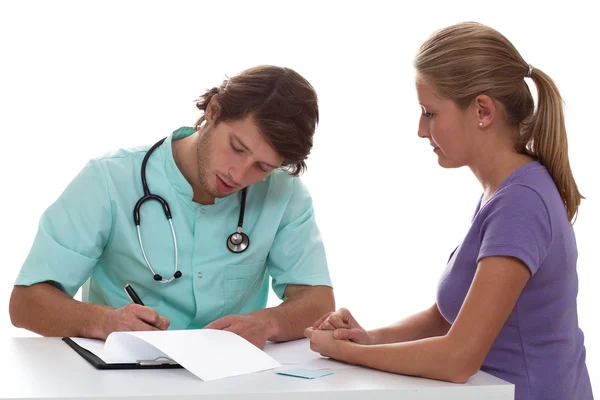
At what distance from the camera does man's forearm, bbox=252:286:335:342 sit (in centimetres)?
163

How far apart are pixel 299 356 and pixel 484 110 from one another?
572mm

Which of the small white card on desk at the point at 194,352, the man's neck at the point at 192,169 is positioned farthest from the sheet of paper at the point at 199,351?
the man's neck at the point at 192,169

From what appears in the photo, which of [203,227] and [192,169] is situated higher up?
[192,169]

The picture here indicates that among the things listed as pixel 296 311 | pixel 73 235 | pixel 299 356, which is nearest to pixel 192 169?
pixel 73 235

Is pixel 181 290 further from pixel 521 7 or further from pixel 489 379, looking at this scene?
pixel 521 7

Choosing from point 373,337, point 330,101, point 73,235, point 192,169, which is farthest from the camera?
point 330,101

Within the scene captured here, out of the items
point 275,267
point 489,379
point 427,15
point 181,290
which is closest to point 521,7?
point 427,15

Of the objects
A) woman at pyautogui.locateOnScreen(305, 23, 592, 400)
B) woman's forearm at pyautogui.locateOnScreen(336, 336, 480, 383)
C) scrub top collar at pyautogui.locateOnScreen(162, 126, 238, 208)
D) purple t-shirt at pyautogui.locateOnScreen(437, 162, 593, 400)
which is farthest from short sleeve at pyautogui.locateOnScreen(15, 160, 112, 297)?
purple t-shirt at pyautogui.locateOnScreen(437, 162, 593, 400)

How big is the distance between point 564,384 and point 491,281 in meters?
0.27

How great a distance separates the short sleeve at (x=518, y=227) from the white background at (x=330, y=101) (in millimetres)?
1697

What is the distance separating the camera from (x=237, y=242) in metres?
1.81

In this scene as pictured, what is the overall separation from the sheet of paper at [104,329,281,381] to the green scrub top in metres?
0.39

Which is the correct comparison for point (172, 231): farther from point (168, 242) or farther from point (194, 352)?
point (194, 352)

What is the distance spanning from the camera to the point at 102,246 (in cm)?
177
